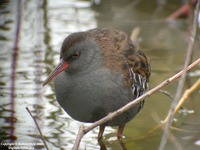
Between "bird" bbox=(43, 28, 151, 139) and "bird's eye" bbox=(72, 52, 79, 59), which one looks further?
"bird's eye" bbox=(72, 52, 79, 59)

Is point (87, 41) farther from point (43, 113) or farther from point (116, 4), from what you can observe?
point (116, 4)

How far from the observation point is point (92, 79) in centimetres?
356

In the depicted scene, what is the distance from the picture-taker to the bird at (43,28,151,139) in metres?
3.50

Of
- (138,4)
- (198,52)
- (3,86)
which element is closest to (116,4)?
(138,4)

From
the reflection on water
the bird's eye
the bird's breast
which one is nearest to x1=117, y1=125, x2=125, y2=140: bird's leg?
the reflection on water

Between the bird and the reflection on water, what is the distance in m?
0.29

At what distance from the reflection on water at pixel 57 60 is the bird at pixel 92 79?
0.29 m

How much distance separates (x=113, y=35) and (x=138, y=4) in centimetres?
573

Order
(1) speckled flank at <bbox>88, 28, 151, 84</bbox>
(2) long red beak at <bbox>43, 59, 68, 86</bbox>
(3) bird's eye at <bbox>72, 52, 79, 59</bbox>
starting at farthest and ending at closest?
(1) speckled flank at <bbox>88, 28, 151, 84</bbox> → (3) bird's eye at <bbox>72, 52, 79, 59</bbox> → (2) long red beak at <bbox>43, 59, 68, 86</bbox>

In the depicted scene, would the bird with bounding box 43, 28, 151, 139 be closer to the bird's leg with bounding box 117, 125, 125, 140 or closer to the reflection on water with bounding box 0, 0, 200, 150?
the bird's leg with bounding box 117, 125, 125, 140

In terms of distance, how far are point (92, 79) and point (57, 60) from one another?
2694 millimetres

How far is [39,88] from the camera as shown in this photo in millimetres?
5172

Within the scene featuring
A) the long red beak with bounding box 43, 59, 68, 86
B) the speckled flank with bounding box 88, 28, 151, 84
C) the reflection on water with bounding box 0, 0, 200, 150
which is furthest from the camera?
the reflection on water with bounding box 0, 0, 200, 150

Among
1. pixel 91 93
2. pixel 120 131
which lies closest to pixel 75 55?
pixel 91 93
